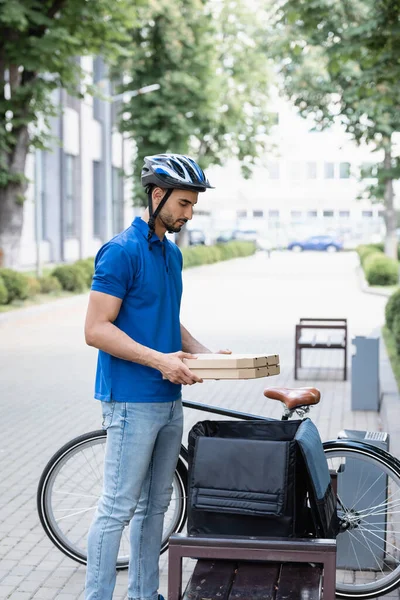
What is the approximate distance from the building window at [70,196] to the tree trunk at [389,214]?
13643mm

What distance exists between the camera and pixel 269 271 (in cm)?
4472

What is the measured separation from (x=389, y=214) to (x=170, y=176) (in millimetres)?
39293

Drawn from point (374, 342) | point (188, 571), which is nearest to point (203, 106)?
point (374, 342)

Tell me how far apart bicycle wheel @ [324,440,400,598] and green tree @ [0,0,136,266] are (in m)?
16.6

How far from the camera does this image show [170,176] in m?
3.90

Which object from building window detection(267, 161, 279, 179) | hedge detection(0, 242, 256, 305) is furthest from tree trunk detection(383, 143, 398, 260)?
building window detection(267, 161, 279, 179)

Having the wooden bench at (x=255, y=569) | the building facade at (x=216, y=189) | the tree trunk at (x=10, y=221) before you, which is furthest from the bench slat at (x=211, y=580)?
the building facade at (x=216, y=189)

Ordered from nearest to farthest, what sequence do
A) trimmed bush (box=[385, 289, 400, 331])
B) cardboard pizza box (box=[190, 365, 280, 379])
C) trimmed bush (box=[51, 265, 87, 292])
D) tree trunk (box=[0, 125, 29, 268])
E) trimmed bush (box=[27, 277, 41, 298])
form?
cardboard pizza box (box=[190, 365, 280, 379]) → trimmed bush (box=[385, 289, 400, 331]) → trimmed bush (box=[27, 277, 41, 298]) → tree trunk (box=[0, 125, 29, 268]) → trimmed bush (box=[51, 265, 87, 292])

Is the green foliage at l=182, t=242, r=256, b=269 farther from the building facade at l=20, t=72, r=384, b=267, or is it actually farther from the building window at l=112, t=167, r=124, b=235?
the building window at l=112, t=167, r=124, b=235

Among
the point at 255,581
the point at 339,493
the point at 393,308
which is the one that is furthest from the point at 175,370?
the point at 393,308

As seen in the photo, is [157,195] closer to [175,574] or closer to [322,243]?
[175,574]

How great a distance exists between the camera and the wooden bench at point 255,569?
3.57 meters

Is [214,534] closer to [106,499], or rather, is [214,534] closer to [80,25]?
[106,499]

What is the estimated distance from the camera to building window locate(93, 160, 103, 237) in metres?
52.1
